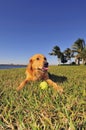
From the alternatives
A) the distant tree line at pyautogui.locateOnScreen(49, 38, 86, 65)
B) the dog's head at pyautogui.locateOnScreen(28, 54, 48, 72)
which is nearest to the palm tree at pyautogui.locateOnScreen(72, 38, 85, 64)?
the distant tree line at pyautogui.locateOnScreen(49, 38, 86, 65)

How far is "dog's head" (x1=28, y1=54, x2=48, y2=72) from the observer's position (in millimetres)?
5422

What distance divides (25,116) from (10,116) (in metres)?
0.18

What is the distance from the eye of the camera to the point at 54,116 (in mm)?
2152

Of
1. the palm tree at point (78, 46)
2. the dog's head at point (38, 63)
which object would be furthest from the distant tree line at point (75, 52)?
the dog's head at point (38, 63)

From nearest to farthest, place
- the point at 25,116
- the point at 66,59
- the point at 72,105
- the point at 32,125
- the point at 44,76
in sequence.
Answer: the point at 32,125, the point at 25,116, the point at 72,105, the point at 44,76, the point at 66,59

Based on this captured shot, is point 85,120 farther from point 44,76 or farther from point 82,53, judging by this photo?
point 82,53

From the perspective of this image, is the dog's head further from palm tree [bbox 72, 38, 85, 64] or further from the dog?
palm tree [bbox 72, 38, 85, 64]

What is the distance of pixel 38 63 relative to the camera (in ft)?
17.9

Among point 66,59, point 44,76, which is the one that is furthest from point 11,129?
point 66,59

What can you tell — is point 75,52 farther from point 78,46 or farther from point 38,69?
point 38,69

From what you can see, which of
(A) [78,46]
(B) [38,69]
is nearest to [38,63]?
(B) [38,69]

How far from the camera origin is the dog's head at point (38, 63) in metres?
Answer: 5.42

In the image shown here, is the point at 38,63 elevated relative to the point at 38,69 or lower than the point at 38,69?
elevated

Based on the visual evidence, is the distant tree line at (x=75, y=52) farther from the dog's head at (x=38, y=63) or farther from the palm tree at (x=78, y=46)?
the dog's head at (x=38, y=63)
